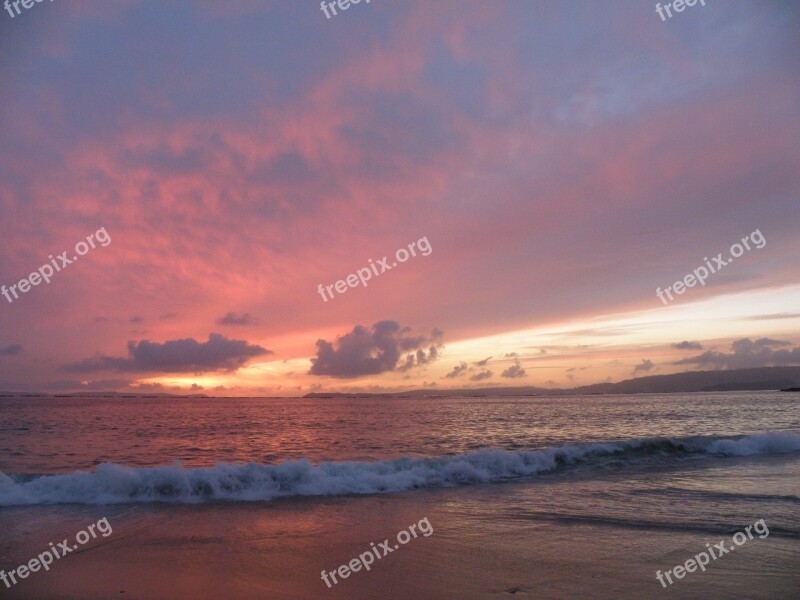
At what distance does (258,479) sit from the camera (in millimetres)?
16562

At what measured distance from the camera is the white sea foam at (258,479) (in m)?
14.9

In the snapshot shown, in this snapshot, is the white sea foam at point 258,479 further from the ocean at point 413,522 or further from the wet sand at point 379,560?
the wet sand at point 379,560

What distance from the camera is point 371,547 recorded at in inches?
382

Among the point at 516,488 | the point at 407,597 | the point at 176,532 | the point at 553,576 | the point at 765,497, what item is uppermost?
the point at 176,532

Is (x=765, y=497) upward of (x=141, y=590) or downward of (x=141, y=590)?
downward

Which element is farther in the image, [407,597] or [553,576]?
[553,576]

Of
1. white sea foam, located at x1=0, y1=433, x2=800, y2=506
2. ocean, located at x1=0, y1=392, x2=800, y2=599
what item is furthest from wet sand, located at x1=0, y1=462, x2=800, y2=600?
white sea foam, located at x1=0, y1=433, x2=800, y2=506

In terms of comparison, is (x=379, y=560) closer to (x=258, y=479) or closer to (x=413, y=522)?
(x=413, y=522)

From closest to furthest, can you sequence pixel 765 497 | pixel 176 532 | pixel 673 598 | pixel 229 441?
pixel 673 598
pixel 176 532
pixel 765 497
pixel 229 441

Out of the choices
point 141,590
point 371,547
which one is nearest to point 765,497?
point 371,547

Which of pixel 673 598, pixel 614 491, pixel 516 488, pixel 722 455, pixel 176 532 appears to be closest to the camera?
pixel 673 598

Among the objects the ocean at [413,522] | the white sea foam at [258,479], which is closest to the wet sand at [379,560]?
the ocean at [413,522]

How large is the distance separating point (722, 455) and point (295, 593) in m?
24.3

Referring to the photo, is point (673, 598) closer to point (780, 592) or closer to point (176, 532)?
point (780, 592)
